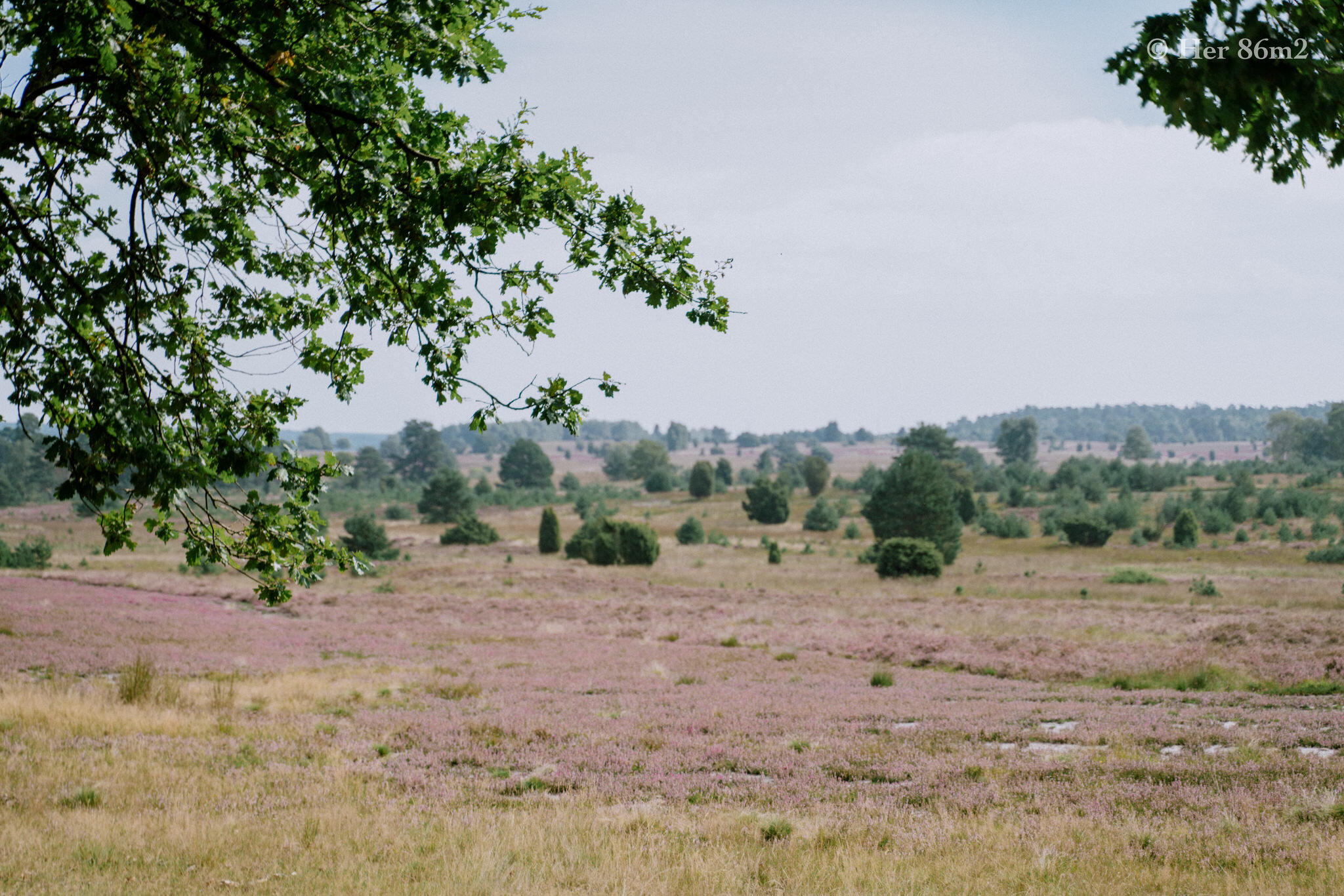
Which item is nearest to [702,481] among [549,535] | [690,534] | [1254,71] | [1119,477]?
[690,534]

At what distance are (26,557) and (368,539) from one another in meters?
18.5

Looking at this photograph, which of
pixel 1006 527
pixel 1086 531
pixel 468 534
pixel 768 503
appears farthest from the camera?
pixel 768 503

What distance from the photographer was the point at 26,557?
137 feet

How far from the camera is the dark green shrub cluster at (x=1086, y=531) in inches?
2662

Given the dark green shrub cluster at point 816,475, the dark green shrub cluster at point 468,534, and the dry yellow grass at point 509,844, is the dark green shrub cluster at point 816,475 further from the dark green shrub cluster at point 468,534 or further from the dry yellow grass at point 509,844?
the dry yellow grass at point 509,844

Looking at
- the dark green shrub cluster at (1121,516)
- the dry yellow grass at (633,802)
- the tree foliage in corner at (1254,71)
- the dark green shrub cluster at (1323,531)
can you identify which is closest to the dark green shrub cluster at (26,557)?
the dry yellow grass at (633,802)

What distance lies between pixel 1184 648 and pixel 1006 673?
557cm

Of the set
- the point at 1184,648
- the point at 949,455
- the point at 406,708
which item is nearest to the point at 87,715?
the point at 406,708

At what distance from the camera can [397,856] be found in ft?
21.5

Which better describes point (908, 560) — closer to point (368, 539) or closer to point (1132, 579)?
point (1132, 579)

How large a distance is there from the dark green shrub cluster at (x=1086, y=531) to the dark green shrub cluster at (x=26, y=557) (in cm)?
7250

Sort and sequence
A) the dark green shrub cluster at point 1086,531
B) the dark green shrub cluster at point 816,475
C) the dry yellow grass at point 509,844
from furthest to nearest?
the dark green shrub cluster at point 816,475
the dark green shrub cluster at point 1086,531
the dry yellow grass at point 509,844

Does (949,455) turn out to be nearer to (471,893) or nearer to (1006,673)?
(1006,673)

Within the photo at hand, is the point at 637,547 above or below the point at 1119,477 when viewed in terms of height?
below
